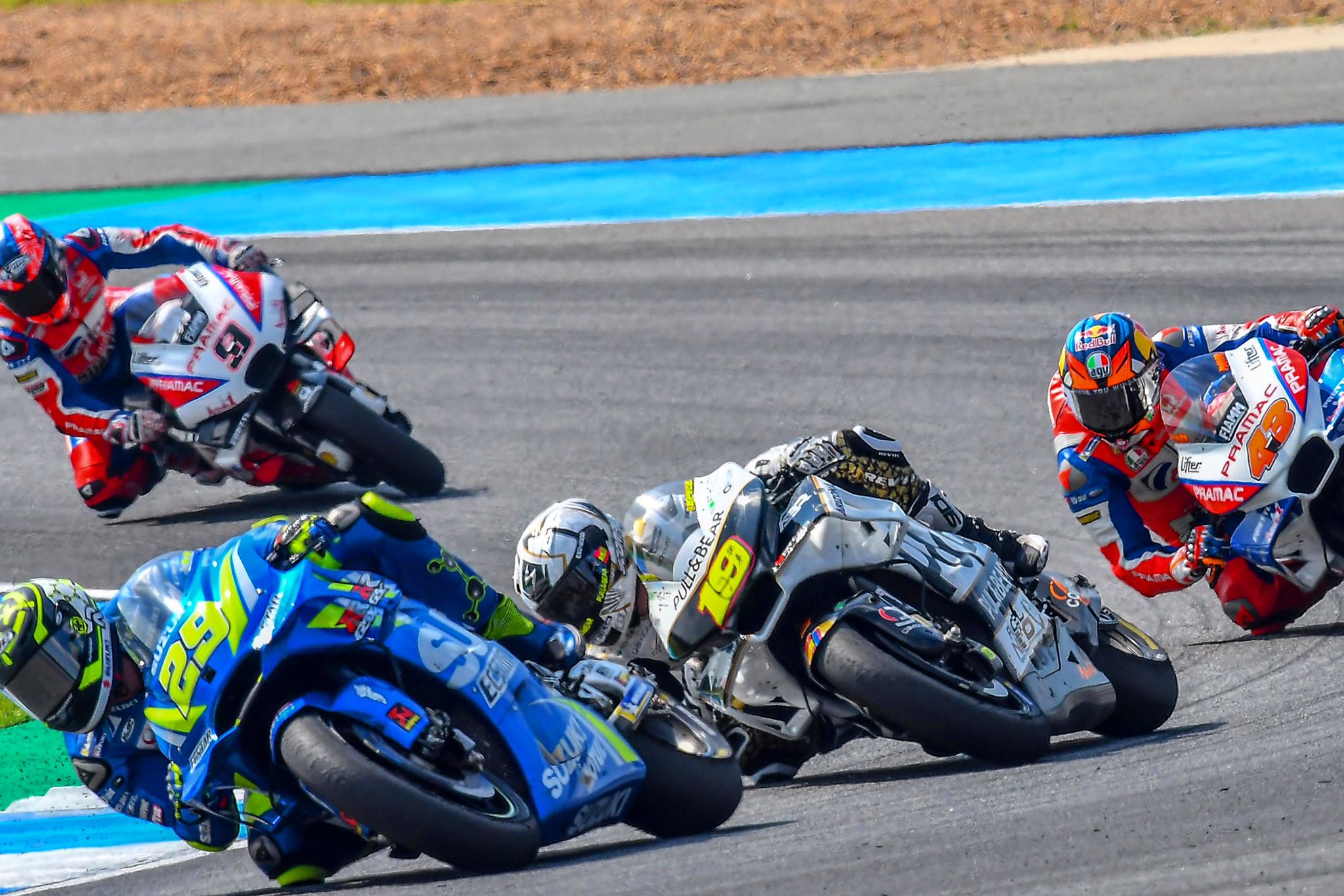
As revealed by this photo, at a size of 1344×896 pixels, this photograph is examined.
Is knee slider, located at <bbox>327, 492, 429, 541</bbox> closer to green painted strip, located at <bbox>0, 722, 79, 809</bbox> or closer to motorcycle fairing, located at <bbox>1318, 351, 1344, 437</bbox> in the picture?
green painted strip, located at <bbox>0, 722, 79, 809</bbox>

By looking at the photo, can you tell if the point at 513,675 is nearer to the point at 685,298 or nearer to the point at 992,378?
the point at 992,378

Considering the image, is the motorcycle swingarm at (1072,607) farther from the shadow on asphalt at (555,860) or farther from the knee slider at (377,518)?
the knee slider at (377,518)

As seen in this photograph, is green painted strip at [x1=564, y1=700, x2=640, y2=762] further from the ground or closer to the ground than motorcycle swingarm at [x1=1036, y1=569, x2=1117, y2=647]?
further from the ground

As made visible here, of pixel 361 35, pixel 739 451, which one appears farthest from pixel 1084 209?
pixel 361 35

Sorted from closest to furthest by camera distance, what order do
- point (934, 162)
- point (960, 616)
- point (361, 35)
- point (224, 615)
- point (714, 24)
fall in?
point (224, 615), point (960, 616), point (934, 162), point (714, 24), point (361, 35)

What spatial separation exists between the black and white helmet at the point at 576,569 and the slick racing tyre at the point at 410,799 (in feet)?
3.77

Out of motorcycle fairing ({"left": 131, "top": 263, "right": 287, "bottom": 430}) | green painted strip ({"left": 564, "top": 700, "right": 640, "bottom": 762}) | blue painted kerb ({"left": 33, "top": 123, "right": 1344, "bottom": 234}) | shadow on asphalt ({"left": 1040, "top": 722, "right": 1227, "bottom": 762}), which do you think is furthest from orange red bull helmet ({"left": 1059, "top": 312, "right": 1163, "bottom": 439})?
blue painted kerb ({"left": 33, "top": 123, "right": 1344, "bottom": 234})

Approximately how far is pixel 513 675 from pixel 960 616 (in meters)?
1.69

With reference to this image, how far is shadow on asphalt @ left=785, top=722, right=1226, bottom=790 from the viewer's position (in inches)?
242

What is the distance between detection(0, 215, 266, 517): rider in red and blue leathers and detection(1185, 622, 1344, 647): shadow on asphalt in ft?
18.8

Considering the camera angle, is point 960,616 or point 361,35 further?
point 361,35

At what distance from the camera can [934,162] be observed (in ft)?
48.2

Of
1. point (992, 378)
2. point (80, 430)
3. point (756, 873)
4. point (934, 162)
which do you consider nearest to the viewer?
point (756, 873)

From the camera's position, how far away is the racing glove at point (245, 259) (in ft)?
34.4
